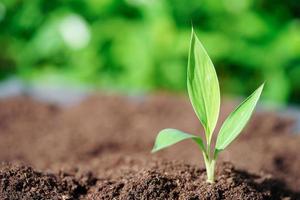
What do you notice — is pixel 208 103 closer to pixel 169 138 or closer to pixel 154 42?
pixel 169 138

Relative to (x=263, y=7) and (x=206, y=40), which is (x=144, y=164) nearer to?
(x=206, y=40)

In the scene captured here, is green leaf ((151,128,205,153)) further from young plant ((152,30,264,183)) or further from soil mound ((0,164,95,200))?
soil mound ((0,164,95,200))

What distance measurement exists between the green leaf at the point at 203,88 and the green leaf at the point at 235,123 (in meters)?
0.03

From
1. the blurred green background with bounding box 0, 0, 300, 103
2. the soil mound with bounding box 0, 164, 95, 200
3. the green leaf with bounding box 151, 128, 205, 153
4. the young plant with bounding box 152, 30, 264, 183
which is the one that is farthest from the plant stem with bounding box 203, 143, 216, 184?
the blurred green background with bounding box 0, 0, 300, 103

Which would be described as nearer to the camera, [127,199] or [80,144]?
[127,199]

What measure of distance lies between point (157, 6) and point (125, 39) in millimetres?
295

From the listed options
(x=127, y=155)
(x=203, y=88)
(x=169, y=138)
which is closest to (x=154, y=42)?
(x=127, y=155)

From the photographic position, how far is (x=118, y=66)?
4.18m

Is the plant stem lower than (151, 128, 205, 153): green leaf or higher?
lower

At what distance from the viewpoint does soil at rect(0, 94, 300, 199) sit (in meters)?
1.55

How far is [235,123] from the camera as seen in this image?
5.16 ft

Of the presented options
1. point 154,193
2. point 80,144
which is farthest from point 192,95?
point 80,144

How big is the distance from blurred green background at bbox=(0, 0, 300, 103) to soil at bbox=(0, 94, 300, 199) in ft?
2.29

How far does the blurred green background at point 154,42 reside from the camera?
13.0 feet
